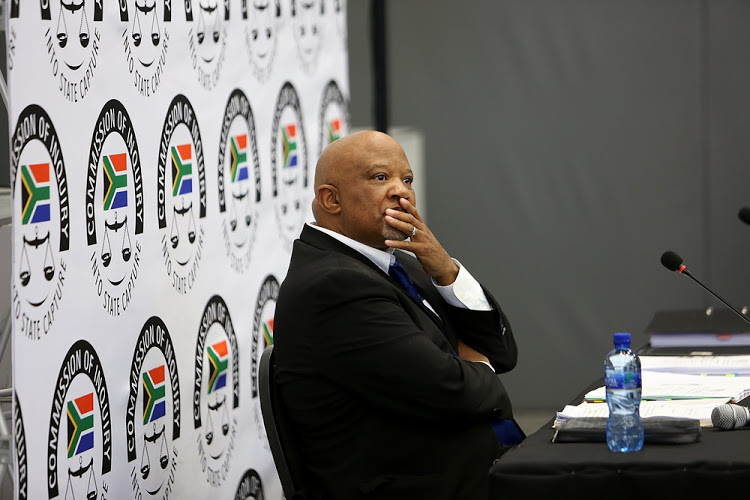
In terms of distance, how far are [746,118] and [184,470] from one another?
12.1ft

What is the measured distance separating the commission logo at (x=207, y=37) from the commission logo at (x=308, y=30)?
0.59 metres

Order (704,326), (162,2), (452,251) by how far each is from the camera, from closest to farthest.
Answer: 1. (162,2)
2. (704,326)
3. (452,251)

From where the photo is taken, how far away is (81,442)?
2.27m

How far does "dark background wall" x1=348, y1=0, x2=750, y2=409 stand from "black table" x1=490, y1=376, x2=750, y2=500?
3.54 m

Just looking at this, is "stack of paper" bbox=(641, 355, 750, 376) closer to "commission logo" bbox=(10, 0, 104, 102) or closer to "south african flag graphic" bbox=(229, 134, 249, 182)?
"south african flag graphic" bbox=(229, 134, 249, 182)

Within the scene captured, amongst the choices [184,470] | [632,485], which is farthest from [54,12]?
[632,485]

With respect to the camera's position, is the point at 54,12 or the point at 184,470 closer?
the point at 54,12

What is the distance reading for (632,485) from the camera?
5.94 ft

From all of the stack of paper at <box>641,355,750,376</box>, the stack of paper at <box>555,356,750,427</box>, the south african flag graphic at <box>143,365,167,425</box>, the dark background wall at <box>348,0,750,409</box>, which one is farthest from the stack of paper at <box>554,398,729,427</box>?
the dark background wall at <box>348,0,750,409</box>

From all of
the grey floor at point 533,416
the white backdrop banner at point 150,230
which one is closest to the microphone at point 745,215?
the white backdrop banner at point 150,230

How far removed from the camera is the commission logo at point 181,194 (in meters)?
2.69

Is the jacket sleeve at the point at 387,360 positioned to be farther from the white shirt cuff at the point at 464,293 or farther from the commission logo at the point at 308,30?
the commission logo at the point at 308,30

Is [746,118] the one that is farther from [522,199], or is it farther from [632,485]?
[632,485]

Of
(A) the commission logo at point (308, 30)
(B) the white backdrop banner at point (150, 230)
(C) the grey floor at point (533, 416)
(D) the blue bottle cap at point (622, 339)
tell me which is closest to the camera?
(D) the blue bottle cap at point (622, 339)
